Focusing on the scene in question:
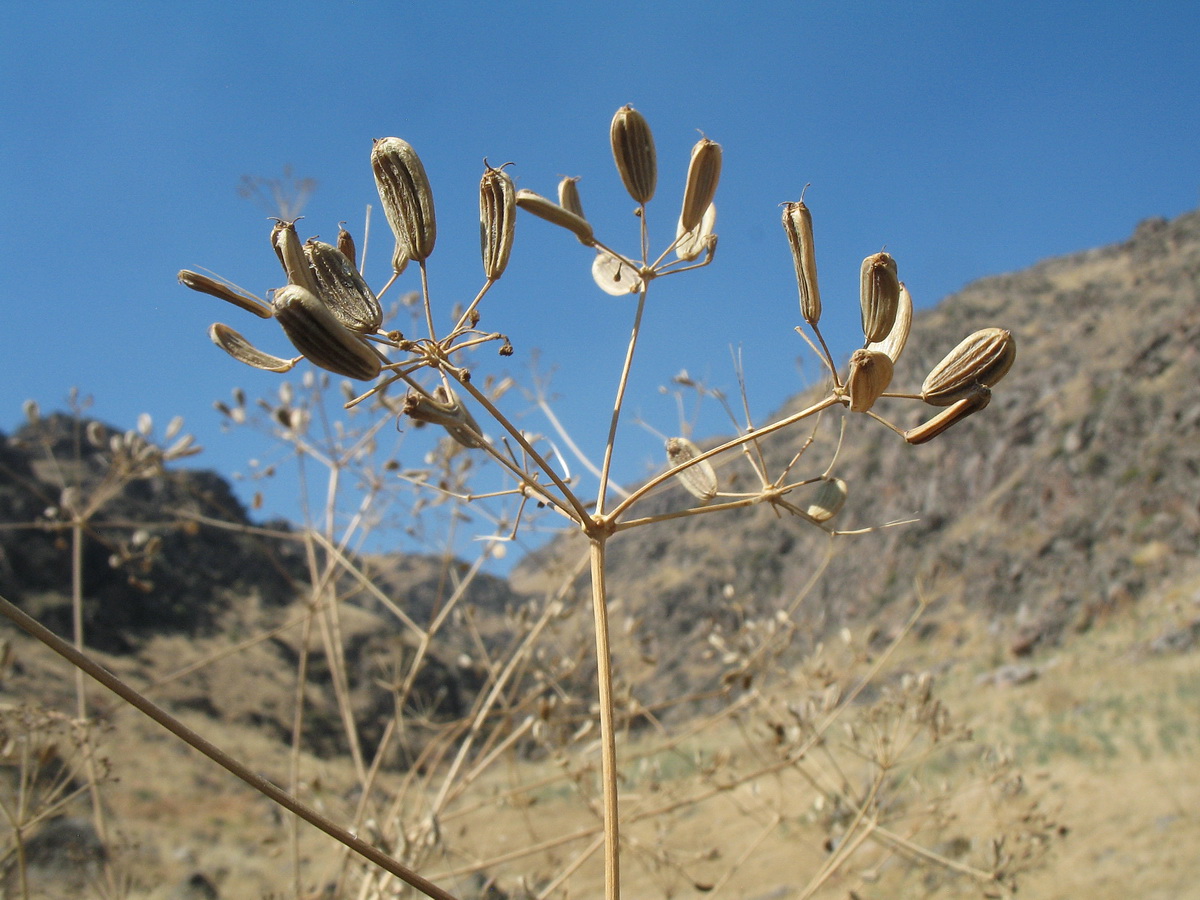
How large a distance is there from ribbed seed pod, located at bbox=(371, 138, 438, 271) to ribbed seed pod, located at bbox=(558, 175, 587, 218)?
0.37 meters

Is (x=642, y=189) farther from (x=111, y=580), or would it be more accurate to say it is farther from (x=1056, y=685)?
(x=111, y=580)

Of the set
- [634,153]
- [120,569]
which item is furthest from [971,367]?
[120,569]

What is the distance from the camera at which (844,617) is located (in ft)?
122

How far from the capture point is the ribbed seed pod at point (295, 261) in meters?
0.89

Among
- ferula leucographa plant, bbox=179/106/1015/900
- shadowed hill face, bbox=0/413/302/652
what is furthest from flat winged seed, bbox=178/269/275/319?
A: shadowed hill face, bbox=0/413/302/652

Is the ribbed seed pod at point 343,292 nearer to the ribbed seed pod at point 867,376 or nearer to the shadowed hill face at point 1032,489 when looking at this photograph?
the ribbed seed pod at point 867,376

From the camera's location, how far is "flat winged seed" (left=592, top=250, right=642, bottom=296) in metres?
1.35

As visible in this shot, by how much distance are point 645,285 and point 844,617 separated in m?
38.7

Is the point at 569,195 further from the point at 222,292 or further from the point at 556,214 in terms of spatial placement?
the point at 222,292

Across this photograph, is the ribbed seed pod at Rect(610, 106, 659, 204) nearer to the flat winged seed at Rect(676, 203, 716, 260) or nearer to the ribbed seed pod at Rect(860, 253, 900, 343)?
the flat winged seed at Rect(676, 203, 716, 260)

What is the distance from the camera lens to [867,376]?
93 cm

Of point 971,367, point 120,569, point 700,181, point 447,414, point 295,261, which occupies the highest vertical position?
point 120,569

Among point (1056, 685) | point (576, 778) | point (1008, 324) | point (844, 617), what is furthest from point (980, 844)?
point (1008, 324)

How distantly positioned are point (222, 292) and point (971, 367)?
3.12 feet
